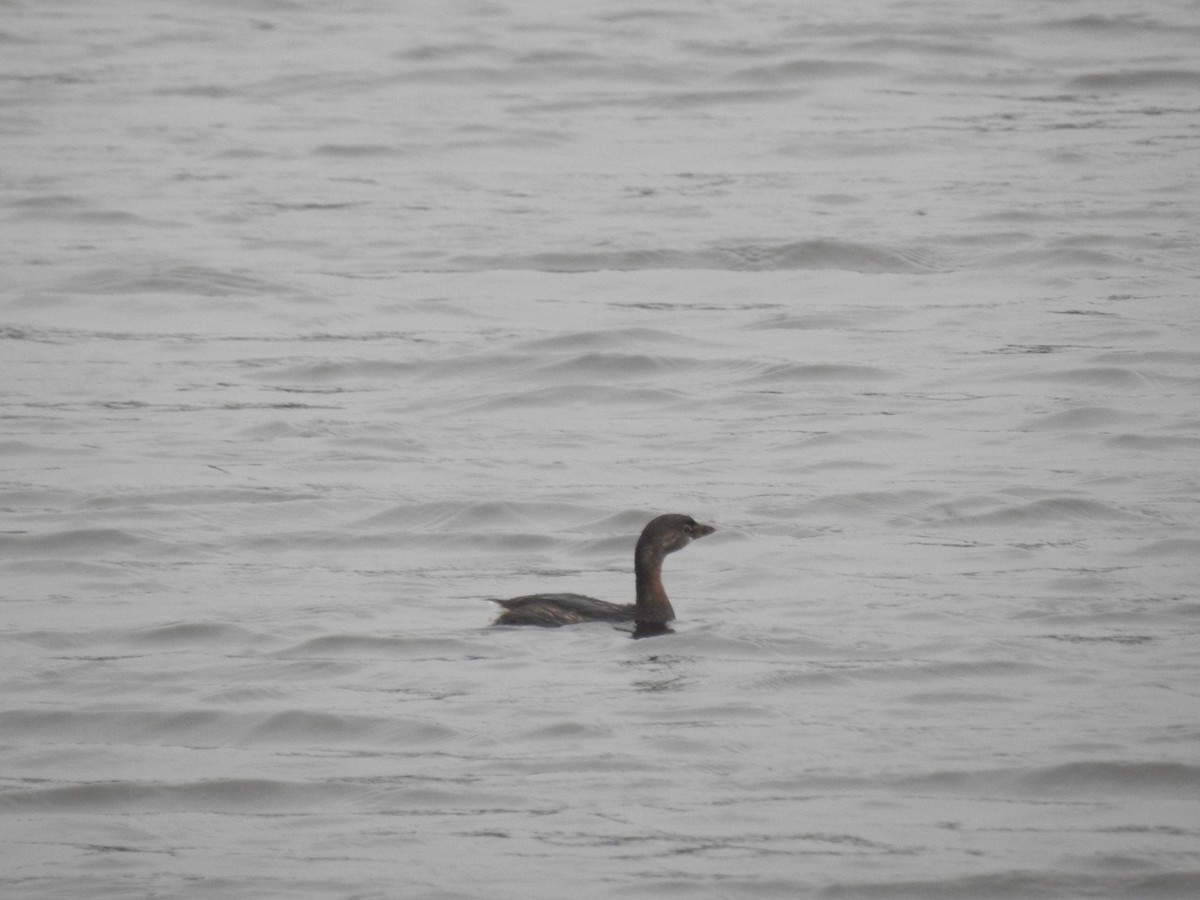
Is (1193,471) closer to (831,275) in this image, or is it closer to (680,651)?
(680,651)

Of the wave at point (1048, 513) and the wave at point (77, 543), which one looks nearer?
the wave at point (77, 543)

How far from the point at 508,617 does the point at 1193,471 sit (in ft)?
15.0

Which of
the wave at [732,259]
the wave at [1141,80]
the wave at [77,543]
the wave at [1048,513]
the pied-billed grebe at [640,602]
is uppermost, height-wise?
the wave at [1141,80]

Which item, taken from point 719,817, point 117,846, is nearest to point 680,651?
point 719,817

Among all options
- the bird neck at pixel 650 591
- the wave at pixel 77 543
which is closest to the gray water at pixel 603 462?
the wave at pixel 77 543

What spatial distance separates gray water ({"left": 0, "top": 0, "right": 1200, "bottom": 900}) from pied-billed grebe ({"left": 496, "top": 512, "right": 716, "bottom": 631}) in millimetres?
117

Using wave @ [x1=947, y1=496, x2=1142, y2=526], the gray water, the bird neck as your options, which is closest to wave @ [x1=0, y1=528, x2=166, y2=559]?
the gray water

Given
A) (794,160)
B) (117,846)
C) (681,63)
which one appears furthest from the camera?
(681,63)

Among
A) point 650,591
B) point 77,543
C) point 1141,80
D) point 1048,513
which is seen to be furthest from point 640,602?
point 1141,80

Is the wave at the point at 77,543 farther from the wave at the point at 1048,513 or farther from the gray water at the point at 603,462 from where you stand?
the wave at the point at 1048,513

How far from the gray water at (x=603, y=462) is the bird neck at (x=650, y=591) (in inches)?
7.2

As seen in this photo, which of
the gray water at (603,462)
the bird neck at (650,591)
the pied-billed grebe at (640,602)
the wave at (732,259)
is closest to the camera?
the gray water at (603,462)

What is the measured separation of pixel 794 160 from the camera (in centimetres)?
2164

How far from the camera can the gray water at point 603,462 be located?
26.5ft
